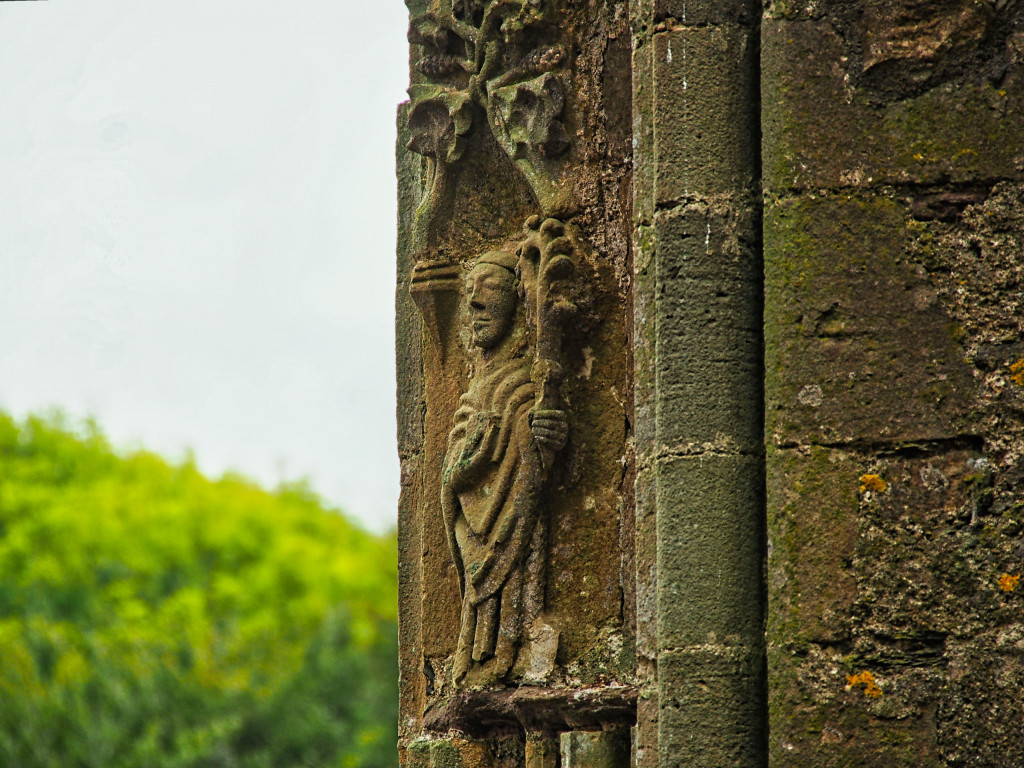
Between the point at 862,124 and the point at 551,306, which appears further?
the point at 551,306

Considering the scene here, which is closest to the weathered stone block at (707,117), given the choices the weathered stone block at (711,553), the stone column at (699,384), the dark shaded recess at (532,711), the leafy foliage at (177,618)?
the stone column at (699,384)

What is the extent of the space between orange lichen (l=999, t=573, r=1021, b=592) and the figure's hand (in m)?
1.56

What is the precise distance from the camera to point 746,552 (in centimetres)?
429

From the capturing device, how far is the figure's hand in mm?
5250

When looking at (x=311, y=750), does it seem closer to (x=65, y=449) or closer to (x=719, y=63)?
(x=65, y=449)

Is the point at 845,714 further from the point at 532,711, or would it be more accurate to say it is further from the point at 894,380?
the point at 532,711

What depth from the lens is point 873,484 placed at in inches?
165

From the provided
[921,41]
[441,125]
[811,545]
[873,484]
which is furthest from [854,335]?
[441,125]

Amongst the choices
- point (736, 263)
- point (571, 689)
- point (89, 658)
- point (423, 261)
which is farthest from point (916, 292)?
point (89, 658)

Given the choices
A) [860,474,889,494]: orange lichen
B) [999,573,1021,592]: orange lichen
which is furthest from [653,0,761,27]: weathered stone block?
[999,573,1021,592]: orange lichen

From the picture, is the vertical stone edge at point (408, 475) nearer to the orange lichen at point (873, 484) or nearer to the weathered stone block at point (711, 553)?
the weathered stone block at point (711, 553)

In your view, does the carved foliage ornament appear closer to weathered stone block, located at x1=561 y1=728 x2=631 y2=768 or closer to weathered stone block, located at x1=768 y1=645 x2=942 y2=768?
weathered stone block, located at x1=561 y1=728 x2=631 y2=768

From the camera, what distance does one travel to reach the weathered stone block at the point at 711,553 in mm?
4270

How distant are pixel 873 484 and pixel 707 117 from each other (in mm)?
1050
